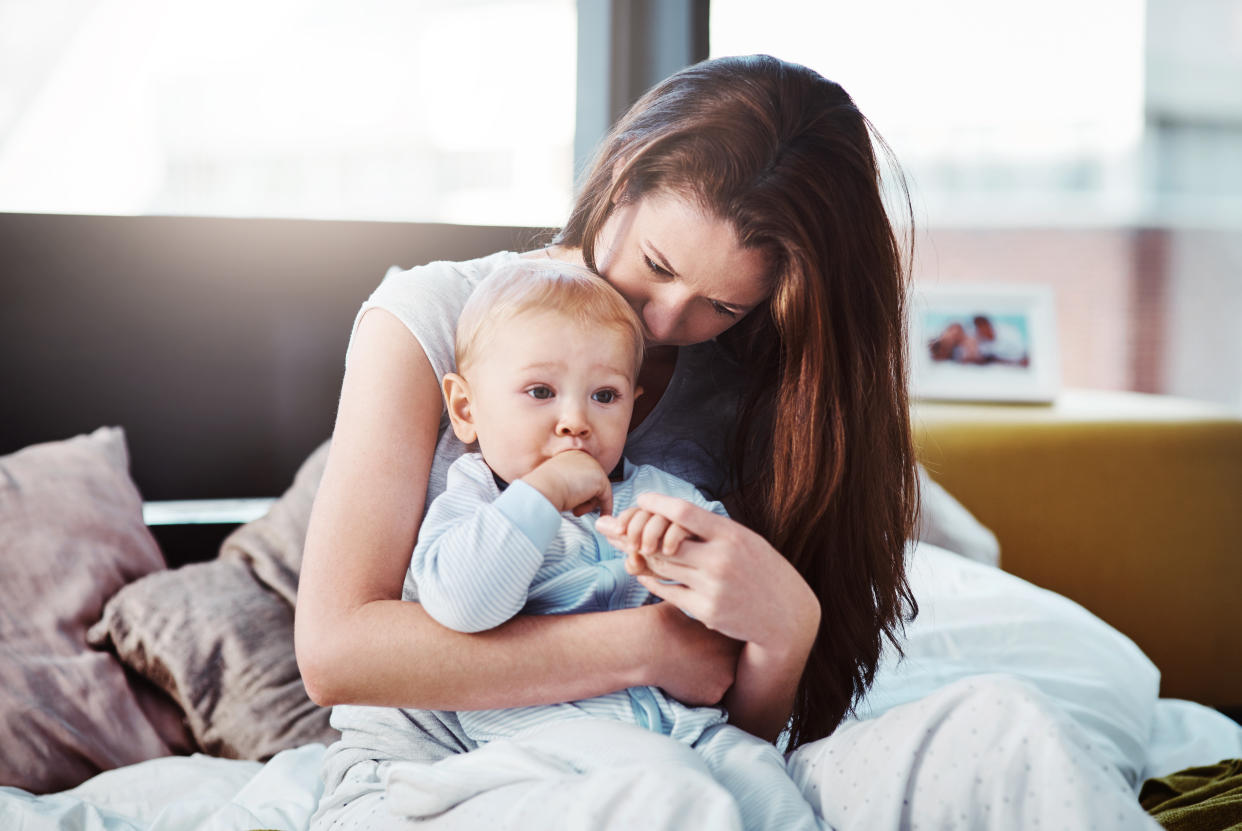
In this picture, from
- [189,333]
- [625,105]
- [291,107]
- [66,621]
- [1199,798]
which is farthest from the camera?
[291,107]

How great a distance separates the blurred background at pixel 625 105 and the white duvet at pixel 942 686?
713 mm

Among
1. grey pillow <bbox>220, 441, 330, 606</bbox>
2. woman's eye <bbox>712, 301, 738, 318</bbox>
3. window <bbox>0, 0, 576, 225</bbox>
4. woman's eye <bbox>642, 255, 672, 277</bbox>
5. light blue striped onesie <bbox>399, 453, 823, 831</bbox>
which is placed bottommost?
grey pillow <bbox>220, 441, 330, 606</bbox>

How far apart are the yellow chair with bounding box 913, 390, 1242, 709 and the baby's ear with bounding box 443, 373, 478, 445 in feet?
4.96

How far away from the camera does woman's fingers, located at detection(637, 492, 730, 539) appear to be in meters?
0.71

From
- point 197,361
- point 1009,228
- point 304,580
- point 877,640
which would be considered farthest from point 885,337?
point 1009,228

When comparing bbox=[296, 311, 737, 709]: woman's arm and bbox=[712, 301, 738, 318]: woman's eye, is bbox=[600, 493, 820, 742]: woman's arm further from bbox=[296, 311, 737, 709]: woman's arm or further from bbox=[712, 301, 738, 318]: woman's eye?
bbox=[712, 301, 738, 318]: woman's eye

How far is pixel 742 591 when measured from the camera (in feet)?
2.49

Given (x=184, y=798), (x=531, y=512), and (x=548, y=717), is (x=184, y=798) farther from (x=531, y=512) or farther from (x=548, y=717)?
(x=531, y=512)

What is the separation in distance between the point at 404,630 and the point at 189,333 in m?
1.23

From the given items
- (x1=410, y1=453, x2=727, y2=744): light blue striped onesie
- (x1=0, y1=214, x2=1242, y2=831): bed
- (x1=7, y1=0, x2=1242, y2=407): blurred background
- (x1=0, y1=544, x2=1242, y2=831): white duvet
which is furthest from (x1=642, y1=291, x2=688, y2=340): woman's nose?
(x1=7, y1=0, x2=1242, y2=407): blurred background

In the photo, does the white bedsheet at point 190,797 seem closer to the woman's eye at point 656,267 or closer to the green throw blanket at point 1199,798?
the green throw blanket at point 1199,798

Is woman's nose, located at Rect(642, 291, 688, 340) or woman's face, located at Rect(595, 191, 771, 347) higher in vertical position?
woman's face, located at Rect(595, 191, 771, 347)

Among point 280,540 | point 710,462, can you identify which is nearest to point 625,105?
point 280,540

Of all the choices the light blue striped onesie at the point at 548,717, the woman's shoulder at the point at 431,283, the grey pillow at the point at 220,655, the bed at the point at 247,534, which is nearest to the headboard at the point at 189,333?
the bed at the point at 247,534
